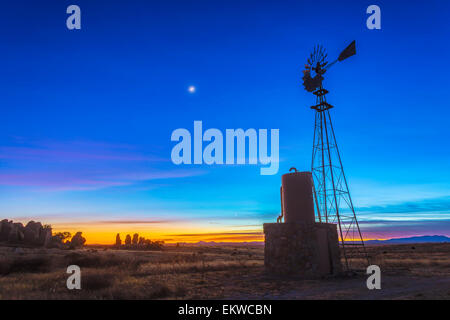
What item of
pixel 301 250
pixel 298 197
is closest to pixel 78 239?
pixel 298 197

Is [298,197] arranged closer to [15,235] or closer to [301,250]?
[301,250]

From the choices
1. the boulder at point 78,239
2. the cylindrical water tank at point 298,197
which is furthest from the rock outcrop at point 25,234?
the cylindrical water tank at point 298,197

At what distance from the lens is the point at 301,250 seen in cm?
1786

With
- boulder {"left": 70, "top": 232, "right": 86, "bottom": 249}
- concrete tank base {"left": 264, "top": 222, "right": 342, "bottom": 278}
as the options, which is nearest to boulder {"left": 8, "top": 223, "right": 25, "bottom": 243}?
boulder {"left": 70, "top": 232, "right": 86, "bottom": 249}

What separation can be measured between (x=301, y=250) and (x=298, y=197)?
3.12 meters

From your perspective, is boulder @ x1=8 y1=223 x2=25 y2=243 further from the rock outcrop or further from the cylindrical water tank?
the cylindrical water tank

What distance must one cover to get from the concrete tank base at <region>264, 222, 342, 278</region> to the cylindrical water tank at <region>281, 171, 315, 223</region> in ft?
2.92

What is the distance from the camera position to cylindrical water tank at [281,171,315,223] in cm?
1919

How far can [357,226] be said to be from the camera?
68.7ft

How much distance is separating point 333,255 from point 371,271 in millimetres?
2475

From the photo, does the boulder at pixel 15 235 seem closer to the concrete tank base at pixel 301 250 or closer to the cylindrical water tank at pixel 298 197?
the concrete tank base at pixel 301 250

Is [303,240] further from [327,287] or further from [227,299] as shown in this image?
[227,299]

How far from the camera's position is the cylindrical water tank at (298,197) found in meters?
19.2
